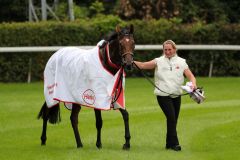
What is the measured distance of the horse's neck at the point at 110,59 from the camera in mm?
13516

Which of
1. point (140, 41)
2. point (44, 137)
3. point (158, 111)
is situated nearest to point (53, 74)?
point (44, 137)

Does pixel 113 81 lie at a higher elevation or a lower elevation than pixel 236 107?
higher

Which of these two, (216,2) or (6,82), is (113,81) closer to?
(6,82)

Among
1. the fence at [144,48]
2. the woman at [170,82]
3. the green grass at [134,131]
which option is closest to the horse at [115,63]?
the green grass at [134,131]

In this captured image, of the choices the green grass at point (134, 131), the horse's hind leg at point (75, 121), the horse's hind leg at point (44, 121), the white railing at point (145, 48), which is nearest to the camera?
the green grass at point (134, 131)

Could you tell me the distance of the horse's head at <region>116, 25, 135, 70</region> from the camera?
1302 cm

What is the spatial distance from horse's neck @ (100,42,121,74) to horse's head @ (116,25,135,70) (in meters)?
0.27

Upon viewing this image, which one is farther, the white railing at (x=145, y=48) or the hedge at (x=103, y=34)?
the hedge at (x=103, y=34)

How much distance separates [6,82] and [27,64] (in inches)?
32.6

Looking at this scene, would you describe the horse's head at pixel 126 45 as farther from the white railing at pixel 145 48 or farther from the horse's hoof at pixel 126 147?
the white railing at pixel 145 48

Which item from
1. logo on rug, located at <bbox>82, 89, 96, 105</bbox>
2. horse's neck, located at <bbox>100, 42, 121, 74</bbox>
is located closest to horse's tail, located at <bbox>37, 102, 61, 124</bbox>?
logo on rug, located at <bbox>82, 89, 96, 105</bbox>

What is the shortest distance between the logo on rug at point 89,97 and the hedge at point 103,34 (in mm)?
12452

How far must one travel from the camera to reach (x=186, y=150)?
13.2 metres

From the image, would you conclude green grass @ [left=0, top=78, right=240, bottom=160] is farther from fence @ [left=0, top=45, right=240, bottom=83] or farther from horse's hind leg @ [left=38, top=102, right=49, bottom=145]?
fence @ [left=0, top=45, right=240, bottom=83]
